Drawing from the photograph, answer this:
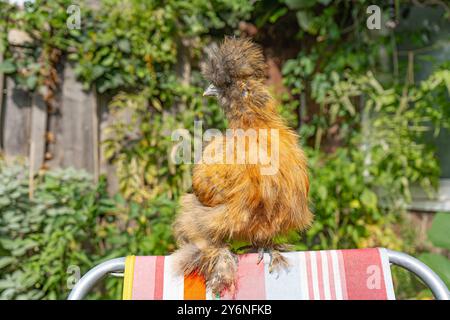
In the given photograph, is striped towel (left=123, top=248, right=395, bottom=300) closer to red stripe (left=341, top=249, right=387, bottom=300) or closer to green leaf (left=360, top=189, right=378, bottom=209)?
red stripe (left=341, top=249, right=387, bottom=300)

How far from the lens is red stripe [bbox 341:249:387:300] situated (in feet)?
3.47

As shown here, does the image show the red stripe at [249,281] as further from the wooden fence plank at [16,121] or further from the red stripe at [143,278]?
the wooden fence plank at [16,121]

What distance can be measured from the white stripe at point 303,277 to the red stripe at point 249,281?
101 millimetres

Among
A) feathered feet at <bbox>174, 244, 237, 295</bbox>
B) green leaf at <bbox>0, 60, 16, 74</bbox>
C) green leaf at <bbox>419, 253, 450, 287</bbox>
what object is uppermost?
green leaf at <bbox>0, 60, 16, 74</bbox>

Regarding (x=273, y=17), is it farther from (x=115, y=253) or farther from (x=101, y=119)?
(x=115, y=253)

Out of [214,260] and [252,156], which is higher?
[252,156]

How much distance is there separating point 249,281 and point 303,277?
14 centimetres

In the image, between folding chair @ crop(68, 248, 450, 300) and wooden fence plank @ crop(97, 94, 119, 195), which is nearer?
folding chair @ crop(68, 248, 450, 300)

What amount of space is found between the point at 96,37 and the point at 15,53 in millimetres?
506

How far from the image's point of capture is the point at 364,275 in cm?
107

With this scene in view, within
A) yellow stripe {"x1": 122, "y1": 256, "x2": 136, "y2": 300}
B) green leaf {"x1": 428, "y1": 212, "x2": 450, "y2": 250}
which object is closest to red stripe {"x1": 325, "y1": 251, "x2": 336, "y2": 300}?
yellow stripe {"x1": 122, "y1": 256, "x2": 136, "y2": 300}

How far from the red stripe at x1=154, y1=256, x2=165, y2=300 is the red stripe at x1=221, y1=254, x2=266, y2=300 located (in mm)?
160

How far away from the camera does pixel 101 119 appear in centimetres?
281
